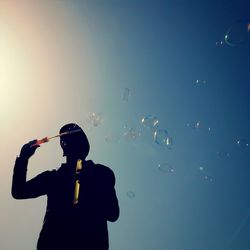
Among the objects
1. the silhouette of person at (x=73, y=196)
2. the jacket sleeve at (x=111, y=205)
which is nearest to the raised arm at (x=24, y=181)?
the silhouette of person at (x=73, y=196)

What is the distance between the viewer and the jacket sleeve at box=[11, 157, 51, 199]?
3.71 meters

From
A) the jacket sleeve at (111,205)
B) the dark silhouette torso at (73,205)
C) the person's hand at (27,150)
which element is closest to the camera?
the dark silhouette torso at (73,205)

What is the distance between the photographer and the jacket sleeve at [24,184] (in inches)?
146

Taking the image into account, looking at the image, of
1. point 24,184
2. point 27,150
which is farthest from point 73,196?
point 27,150

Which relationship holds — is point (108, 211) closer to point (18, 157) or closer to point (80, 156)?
point (80, 156)

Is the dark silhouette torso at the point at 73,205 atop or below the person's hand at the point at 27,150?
below

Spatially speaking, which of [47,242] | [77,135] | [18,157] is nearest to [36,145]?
[18,157]

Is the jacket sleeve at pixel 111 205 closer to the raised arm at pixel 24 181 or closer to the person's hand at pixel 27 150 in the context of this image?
the raised arm at pixel 24 181

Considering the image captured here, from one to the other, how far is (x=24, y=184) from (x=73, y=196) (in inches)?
24.8

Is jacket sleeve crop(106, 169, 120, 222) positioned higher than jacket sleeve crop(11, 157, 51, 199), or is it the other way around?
jacket sleeve crop(11, 157, 51, 199)

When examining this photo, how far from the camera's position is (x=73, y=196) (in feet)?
12.1

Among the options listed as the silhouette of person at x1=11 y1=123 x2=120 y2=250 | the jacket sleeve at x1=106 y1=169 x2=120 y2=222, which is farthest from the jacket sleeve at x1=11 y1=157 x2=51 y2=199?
the jacket sleeve at x1=106 y1=169 x2=120 y2=222

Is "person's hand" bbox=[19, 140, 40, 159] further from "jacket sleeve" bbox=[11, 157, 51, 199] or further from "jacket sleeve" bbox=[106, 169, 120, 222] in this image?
"jacket sleeve" bbox=[106, 169, 120, 222]

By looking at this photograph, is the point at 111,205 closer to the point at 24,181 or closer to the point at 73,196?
the point at 73,196
